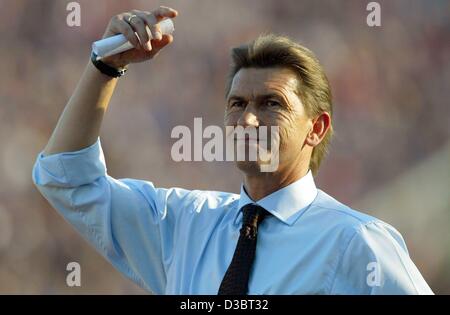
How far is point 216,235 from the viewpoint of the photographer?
1.79 meters

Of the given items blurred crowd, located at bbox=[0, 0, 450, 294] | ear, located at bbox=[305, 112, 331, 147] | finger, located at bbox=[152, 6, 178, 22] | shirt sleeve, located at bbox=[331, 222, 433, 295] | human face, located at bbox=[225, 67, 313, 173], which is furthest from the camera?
blurred crowd, located at bbox=[0, 0, 450, 294]

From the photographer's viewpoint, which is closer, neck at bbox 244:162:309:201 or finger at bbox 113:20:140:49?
finger at bbox 113:20:140:49

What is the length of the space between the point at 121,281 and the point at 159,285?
247 cm

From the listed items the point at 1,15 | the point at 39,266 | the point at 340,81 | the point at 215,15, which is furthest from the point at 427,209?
the point at 1,15

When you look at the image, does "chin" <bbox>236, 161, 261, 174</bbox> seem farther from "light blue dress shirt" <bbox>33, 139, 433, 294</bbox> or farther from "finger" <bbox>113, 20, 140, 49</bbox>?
"finger" <bbox>113, 20, 140, 49</bbox>

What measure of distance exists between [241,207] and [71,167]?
1.20ft

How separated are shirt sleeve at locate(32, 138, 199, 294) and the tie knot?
158 mm

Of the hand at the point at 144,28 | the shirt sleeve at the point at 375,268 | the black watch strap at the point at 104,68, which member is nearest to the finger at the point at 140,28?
the hand at the point at 144,28

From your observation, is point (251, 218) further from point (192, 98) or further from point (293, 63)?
point (192, 98)

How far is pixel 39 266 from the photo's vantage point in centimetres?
421

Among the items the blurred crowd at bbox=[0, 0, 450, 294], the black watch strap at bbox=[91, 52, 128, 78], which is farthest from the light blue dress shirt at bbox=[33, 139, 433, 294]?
the blurred crowd at bbox=[0, 0, 450, 294]

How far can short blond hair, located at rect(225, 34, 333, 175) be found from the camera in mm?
1867

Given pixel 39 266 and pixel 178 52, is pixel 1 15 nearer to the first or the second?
pixel 178 52

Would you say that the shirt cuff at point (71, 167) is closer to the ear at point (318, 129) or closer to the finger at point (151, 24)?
the finger at point (151, 24)
